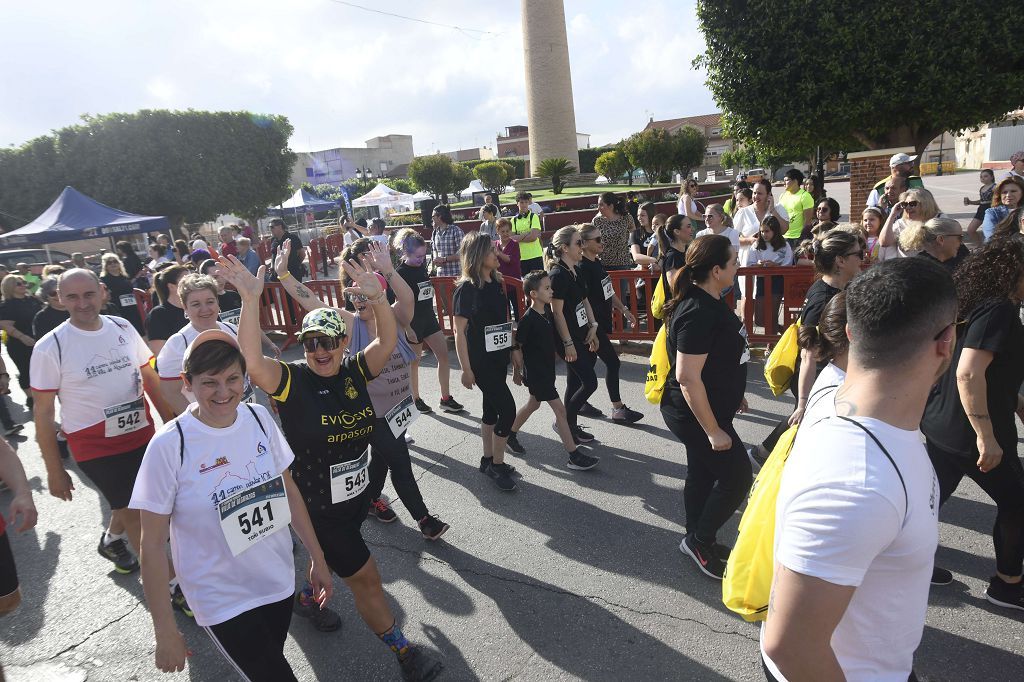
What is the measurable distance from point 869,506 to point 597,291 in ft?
15.2

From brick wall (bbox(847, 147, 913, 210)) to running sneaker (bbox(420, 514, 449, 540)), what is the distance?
11270mm

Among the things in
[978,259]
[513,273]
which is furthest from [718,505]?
[513,273]

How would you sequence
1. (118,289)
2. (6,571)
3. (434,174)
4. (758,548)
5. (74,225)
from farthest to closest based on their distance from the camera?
(434,174)
(74,225)
(118,289)
(6,571)
(758,548)

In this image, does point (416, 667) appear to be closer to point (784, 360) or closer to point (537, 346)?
point (537, 346)

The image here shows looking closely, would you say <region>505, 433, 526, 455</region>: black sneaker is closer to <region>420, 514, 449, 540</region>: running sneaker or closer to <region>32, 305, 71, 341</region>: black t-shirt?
<region>420, 514, 449, 540</region>: running sneaker

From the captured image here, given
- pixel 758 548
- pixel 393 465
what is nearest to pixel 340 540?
pixel 393 465

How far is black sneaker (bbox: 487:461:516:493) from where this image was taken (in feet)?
15.5

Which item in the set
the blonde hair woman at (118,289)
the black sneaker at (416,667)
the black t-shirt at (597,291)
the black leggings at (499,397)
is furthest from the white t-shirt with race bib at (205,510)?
the blonde hair woman at (118,289)

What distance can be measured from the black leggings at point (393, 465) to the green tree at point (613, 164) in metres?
39.6

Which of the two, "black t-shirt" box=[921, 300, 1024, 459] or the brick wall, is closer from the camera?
"black t-shirt" box=[921, 300, 1024, 459]

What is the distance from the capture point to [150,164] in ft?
106

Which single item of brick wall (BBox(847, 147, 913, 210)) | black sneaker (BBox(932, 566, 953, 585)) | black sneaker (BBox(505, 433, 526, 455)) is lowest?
black sneaker (BBox(932, 566, 953, 585))

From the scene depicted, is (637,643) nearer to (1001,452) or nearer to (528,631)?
(528,631)

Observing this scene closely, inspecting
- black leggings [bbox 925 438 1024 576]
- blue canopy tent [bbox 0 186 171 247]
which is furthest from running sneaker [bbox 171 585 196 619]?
blue canopy tent [bbox 0 186 171 247]
